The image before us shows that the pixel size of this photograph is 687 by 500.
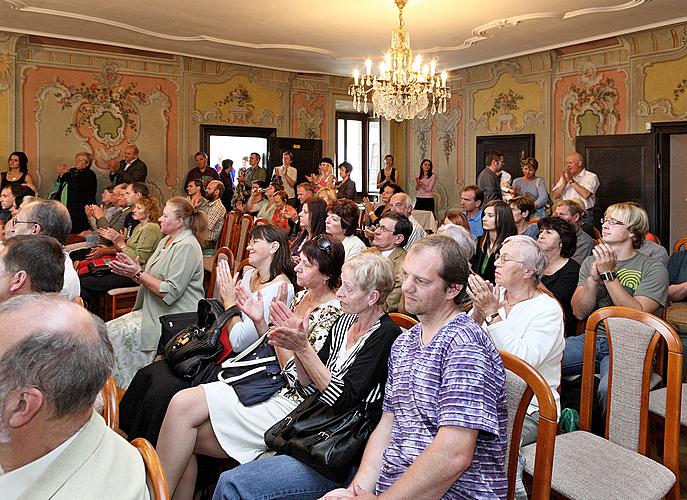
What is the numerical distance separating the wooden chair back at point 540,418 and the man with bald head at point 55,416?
1.04 meters

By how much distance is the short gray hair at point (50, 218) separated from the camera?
10.6ft

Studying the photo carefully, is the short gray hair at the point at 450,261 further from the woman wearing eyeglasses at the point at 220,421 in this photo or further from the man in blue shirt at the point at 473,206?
the man in blue shirt at the point at 473,206

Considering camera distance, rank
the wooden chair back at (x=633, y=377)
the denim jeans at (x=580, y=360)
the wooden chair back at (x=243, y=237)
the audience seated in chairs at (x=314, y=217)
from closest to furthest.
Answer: the wooden chair back at (x=633, y=377) → the denim jeans at (x=580, y=360) → the audience seated in chairs at (x=314, y=217) → the wooden chair back at (x=243, y=237)

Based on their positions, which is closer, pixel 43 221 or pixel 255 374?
pixel 255 374

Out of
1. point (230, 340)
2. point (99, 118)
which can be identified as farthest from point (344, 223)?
point (99, 118)

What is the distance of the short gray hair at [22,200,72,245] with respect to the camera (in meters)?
3.24

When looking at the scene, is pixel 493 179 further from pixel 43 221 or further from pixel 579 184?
pixel 43 221

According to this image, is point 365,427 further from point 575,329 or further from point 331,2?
point 331,2

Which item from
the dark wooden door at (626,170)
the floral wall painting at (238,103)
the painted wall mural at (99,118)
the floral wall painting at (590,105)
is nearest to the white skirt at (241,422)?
the dark wooden door at (626,170)

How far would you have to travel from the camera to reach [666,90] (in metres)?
8.09

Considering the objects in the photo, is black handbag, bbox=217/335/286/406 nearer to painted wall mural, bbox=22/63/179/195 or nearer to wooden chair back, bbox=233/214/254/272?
wooden chair back, bbox=233/214/254/272

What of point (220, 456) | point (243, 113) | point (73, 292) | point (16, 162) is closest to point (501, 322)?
point (220, 456)

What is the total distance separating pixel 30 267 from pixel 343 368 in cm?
114

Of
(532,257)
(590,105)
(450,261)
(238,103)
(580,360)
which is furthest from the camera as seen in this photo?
(238,103)
